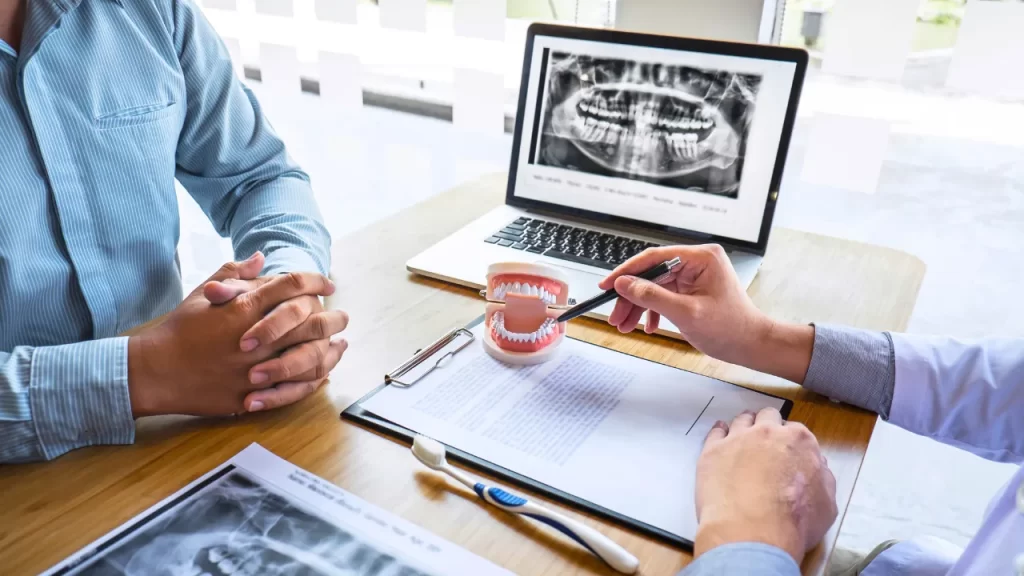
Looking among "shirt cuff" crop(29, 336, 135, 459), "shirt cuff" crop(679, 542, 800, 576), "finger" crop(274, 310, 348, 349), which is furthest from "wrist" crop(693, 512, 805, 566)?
"shirt cuff" crop(29, 336, 135, 459)

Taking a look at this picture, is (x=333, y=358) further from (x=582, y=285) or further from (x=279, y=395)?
(x=582, y=285)

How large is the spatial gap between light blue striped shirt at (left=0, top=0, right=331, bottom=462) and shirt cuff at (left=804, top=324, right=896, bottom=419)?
0.63 metres

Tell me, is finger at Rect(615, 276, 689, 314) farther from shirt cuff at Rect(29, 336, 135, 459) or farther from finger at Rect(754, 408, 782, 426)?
shirt cuff at Rect(29, 336, 135, 459)

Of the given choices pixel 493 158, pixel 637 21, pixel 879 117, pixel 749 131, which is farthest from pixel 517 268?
pixel 493 158

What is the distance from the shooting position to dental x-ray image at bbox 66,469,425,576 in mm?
583

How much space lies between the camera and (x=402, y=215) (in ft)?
4.20

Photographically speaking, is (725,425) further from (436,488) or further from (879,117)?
(879,117)

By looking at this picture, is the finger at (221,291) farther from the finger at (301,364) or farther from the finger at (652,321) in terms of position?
the finger at (652,321)

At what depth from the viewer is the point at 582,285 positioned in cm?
103

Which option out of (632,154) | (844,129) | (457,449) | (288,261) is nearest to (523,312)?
(457,449)

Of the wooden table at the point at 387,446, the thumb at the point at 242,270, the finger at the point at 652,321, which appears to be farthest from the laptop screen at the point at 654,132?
the thumb at the point at 242,270

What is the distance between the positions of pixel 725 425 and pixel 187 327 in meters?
0.55

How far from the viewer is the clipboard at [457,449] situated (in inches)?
24.8

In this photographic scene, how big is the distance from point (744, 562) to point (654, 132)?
2.40 ft
